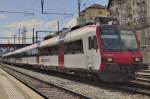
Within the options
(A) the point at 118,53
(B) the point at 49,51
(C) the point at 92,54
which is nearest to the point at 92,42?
(C) the point at 92,54

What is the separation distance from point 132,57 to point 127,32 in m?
1.70

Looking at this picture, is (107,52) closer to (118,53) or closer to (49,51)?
(118,53)

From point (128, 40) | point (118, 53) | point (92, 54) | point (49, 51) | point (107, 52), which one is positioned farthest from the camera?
point (49, 51)

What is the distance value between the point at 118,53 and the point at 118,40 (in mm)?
874

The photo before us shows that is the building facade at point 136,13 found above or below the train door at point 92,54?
above

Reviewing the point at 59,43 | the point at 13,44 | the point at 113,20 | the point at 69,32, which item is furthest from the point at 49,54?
the point at 13,44

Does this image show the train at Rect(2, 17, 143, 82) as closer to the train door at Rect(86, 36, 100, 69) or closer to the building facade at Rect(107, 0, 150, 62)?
the train door at Rect(86, 36, 100, 69)

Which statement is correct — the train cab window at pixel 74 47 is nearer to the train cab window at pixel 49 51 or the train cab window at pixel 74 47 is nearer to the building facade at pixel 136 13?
the train cab window at pixel 49 51

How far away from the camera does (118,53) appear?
20.4m

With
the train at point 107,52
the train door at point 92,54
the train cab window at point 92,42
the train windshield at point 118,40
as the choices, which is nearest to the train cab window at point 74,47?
the train at point 107,52

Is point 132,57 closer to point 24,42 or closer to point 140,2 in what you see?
point 140,2

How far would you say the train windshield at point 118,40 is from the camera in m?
20.7

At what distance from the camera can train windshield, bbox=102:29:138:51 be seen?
20.7 m

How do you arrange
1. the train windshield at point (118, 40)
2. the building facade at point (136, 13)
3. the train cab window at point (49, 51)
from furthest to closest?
the building facade at point (136, 13)
the train cab window at point (49, 51)
the train windshield at point (118, 40)
